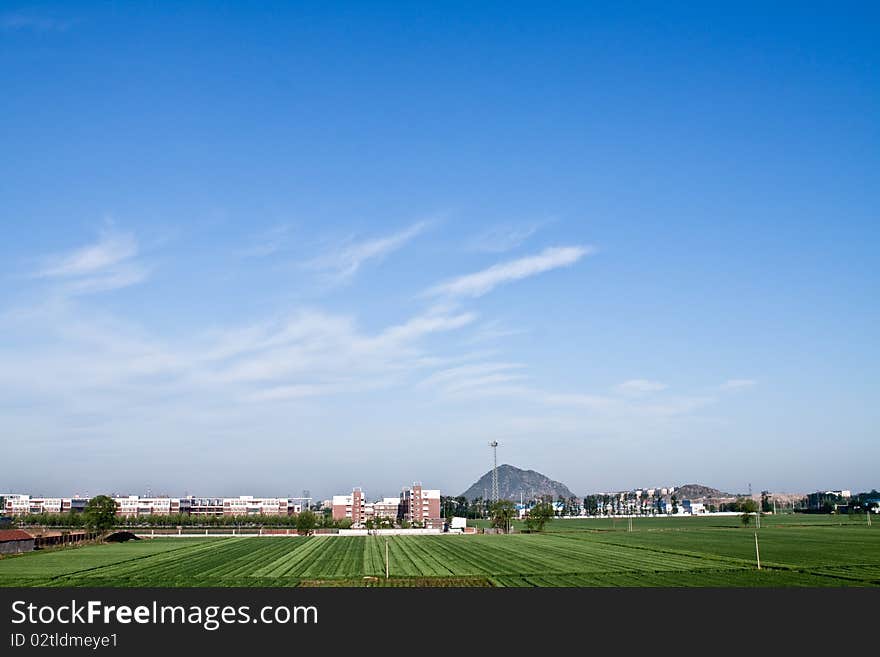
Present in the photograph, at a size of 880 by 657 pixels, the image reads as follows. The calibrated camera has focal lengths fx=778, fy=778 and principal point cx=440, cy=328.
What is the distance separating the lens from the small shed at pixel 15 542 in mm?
71125

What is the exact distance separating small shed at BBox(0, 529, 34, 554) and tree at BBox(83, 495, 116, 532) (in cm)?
2381

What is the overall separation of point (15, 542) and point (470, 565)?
149ft

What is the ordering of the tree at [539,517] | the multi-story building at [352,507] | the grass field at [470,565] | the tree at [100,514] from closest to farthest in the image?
the grass field at [470,565] < the tree at [100,514] < the tree at [539,517] < the multi-story building at [352,507]

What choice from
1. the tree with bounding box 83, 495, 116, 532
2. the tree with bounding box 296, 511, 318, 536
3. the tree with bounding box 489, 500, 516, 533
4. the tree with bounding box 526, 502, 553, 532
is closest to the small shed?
the tree with bounding box 83, 495, 116, 532

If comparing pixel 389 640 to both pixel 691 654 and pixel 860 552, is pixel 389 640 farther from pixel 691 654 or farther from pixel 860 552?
pixel 860 552

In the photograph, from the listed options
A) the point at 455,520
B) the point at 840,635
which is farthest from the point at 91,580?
the point at 455,520

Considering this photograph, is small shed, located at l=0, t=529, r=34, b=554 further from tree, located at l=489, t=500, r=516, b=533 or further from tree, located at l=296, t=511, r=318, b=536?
tree, located at l=489, t=500, r=516, b=533

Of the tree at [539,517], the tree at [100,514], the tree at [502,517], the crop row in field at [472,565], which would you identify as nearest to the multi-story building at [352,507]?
the tree at [502,517]

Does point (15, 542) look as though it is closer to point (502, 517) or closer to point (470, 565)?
point (470, 565)

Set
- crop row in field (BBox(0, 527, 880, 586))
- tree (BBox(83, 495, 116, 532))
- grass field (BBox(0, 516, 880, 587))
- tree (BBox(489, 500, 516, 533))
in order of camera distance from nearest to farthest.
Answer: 1. grass field (BBox(0, 516, 880, 587))
2. crop row in field (BBox(0, 527, 880, 586))
3. tree (BBox(83, 495, 116, 532))
4. tree (BBox(489, 500, 516, 533))

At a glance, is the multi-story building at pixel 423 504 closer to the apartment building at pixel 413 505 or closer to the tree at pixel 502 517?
the apartment building at pixel 413 505

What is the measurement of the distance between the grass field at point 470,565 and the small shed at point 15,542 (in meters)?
2.16

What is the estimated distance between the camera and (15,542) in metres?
73.1

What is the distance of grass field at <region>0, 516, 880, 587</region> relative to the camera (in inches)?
1793
